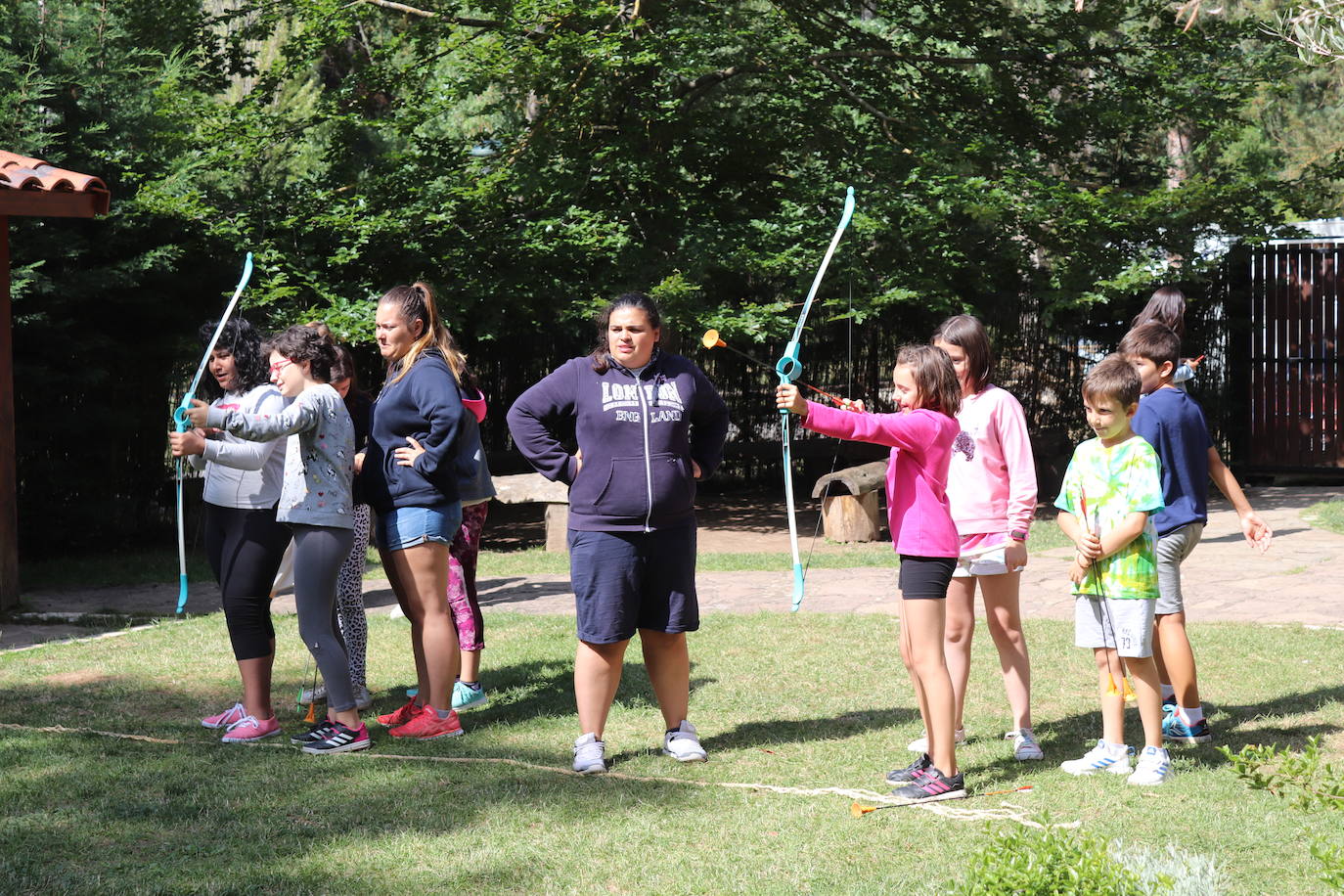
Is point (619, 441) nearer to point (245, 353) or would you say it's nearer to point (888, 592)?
point (245, 353)

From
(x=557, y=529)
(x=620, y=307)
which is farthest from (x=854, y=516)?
(x=620, y=307)

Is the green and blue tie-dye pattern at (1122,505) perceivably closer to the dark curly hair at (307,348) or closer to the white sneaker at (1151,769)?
the white sneaker at (1151,769)

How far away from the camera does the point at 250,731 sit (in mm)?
4883

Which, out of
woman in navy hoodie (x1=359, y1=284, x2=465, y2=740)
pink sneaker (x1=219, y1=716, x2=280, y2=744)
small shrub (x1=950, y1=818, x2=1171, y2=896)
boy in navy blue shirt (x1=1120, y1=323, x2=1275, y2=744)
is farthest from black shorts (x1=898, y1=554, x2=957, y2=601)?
pink sneaker (x1=219, y1=716, x2=280, y2=744)

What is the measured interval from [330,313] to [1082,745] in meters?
7.79

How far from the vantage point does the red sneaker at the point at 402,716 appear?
16.8 feet

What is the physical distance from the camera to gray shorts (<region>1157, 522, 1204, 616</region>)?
4.59 metres

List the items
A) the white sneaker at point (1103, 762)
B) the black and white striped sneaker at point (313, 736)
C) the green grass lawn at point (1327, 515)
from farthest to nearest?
the green grass lawn at point (1327, 515) → the black and white striped sneaker at point (313, 736) → the white sneaker at point (1103, 762)

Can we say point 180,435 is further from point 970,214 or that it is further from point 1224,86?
point 1224,86

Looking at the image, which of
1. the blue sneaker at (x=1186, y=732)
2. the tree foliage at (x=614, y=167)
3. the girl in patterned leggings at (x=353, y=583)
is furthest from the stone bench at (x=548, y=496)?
the blue sneaker at (x=1186, y=732)

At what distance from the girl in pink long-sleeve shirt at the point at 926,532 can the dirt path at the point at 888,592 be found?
3.37 m

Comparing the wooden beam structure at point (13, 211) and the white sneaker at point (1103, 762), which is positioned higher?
the wooden beam structure at point (13, 211)

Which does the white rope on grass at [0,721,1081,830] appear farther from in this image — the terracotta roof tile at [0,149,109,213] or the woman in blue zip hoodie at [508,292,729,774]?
the terracotta roof tile at [0,149,109,213]

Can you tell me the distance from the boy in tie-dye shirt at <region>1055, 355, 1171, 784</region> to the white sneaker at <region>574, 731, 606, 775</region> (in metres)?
1.55
